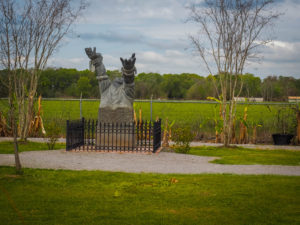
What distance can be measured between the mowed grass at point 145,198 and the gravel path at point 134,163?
2.90ft

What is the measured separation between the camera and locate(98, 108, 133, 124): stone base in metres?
14.0

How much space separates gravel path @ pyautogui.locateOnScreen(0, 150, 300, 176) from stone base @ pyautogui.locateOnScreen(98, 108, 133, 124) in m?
1.58

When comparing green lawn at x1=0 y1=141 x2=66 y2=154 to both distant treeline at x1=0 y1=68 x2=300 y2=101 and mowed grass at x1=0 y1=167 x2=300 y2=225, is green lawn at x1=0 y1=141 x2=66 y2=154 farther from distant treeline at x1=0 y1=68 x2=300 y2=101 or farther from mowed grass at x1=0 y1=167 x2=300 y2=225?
distant treeline at x1=0 y1=68 x2=300 y2=101

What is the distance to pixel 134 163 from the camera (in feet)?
36.1

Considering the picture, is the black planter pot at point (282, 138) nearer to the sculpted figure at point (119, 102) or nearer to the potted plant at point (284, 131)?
the potted plant at point (284, 131)

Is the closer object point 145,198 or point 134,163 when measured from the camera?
point 145,198

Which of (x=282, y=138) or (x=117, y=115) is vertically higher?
(x=117, y=115)

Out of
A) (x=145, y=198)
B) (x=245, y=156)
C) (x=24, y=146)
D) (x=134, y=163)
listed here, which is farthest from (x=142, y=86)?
(x=145, y=198)

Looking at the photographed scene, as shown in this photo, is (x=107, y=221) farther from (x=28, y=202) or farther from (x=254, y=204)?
(x=254, y=204)

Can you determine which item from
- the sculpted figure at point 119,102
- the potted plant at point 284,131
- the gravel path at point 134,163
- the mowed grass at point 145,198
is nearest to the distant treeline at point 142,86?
the potted plant at point 284,131

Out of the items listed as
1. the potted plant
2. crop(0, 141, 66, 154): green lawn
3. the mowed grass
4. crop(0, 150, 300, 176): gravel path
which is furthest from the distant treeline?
the mowed grass

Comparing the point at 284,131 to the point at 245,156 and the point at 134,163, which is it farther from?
the point at 134,163

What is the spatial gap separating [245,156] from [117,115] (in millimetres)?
4774

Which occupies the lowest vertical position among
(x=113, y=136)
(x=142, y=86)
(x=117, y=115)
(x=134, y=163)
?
(x=134, y=163)
